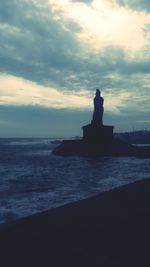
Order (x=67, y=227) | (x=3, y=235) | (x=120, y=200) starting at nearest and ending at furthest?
(x=3, y=235) < (x=67, y=227) < (x=120, y=200)

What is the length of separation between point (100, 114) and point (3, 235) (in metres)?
102

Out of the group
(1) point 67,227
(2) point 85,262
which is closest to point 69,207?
(1) point 67,227

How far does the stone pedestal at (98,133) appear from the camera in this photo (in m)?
96.8

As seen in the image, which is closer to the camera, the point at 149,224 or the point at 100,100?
the point at 149,224

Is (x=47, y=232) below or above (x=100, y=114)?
below

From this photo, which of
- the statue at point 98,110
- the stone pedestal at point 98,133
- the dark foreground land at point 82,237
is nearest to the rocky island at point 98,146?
the stone pedestal at point 98,133

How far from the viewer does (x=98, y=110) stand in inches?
4323

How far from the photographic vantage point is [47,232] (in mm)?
8922

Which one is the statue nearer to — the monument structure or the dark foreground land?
the monument structure

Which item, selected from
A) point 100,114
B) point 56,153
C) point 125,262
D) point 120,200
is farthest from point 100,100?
point 125,262

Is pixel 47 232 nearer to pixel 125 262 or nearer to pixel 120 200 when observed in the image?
pixel 125 262

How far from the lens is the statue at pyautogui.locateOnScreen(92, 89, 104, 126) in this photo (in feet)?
354

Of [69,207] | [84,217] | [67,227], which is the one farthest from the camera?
[69,207]

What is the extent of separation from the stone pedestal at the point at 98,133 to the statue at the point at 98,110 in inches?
213
